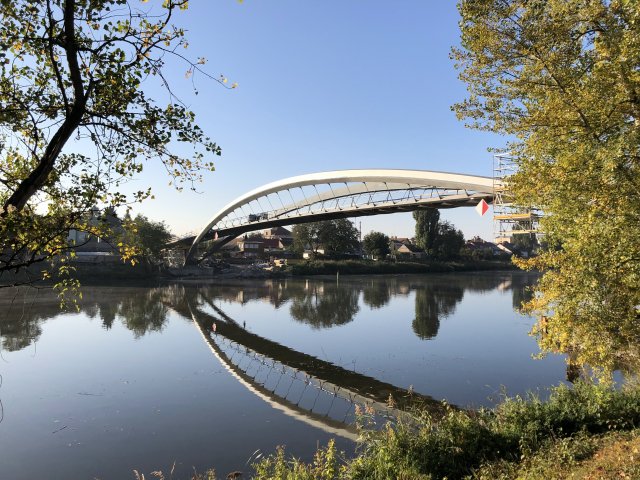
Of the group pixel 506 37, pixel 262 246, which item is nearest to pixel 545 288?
pixel 506 37

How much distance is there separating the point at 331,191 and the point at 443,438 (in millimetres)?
30163

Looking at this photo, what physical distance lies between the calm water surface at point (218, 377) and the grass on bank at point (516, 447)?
6.28 feet

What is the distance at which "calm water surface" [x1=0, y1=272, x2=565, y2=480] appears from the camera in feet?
26.3

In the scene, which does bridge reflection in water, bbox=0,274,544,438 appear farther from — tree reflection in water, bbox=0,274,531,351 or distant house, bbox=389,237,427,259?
distant house, bbox=389,237,427,259

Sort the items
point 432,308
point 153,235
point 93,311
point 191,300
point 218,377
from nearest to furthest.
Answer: point 218,377 < point 93,311 < point 432,308 < point 191,300 < point 153,235

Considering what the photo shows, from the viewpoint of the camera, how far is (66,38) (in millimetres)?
2758

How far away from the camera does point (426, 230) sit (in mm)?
75375

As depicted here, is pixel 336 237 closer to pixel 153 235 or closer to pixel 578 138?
pixel 153 235

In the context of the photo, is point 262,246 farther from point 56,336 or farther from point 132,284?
point 56,336

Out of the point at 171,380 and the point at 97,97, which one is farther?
the point at 171,380

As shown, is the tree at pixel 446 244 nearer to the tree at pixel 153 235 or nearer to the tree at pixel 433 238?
the tree at pixel 433 238

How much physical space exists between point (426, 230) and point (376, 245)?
10.1 meters

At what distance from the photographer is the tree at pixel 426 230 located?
7525 centimetres

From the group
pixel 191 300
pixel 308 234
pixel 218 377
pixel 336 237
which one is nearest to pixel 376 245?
pixel 336 237
